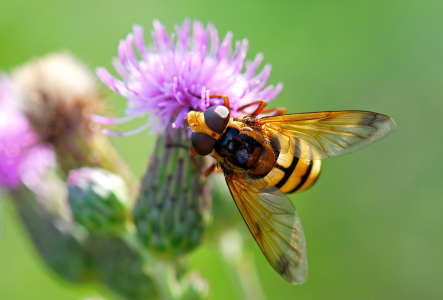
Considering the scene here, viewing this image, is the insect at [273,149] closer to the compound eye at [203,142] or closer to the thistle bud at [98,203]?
the compound eye at [203,142]

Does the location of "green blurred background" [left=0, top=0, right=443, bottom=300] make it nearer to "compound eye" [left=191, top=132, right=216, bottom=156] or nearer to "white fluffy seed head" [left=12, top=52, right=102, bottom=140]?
"white fluffy seed head" [left=12, top=52, right=102, bottom=140]

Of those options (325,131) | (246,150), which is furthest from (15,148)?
(325,131)

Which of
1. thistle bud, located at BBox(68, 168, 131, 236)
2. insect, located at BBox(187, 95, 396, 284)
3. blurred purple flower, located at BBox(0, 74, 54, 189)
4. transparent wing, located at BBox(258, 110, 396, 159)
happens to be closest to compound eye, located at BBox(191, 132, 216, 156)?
→ insect, located at BBox(187, 95, 396, 284)

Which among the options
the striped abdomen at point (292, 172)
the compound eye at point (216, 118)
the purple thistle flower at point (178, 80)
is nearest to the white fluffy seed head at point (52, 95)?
the purple thistle flower at point (178, 80)

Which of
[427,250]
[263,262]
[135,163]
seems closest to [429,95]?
[427,250]

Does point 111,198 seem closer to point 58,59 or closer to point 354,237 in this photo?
point 58,59

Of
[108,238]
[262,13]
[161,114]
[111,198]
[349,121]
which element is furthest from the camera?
[262,13]
